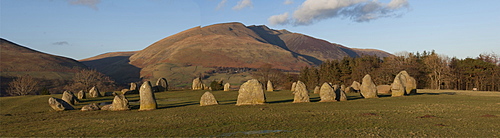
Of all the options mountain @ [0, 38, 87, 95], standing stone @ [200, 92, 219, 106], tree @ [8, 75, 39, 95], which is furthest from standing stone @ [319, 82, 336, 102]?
mountain @ [0, 38, 87, 95]

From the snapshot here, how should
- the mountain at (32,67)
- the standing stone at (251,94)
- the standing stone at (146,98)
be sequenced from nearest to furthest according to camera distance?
the standing stone at (146,98) → the standing stone at (251,94) → the mountain at (32,67)

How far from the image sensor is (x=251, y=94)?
25438 mm

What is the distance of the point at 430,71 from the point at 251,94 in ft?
165

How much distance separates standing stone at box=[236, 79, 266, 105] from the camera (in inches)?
995

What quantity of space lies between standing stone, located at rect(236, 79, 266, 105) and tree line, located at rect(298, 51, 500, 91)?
42.6 m

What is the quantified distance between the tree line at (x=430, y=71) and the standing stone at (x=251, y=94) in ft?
140

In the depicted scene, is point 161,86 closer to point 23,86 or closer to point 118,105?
point 23,86

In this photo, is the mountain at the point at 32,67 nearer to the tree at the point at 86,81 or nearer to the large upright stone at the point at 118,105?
the tree at the point at 86,81

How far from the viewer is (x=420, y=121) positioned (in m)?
15.1

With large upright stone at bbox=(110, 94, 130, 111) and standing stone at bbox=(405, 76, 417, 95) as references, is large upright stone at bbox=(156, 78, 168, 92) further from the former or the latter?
standing stone at bbox=(405, 76, 417, 95)

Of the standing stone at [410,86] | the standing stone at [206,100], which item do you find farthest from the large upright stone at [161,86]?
the standing stone at [410,86]

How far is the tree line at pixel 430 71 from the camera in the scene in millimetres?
58594

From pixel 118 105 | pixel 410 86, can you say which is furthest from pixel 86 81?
pixel 410 86

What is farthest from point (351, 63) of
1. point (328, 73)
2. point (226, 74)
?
point (226, 74)
